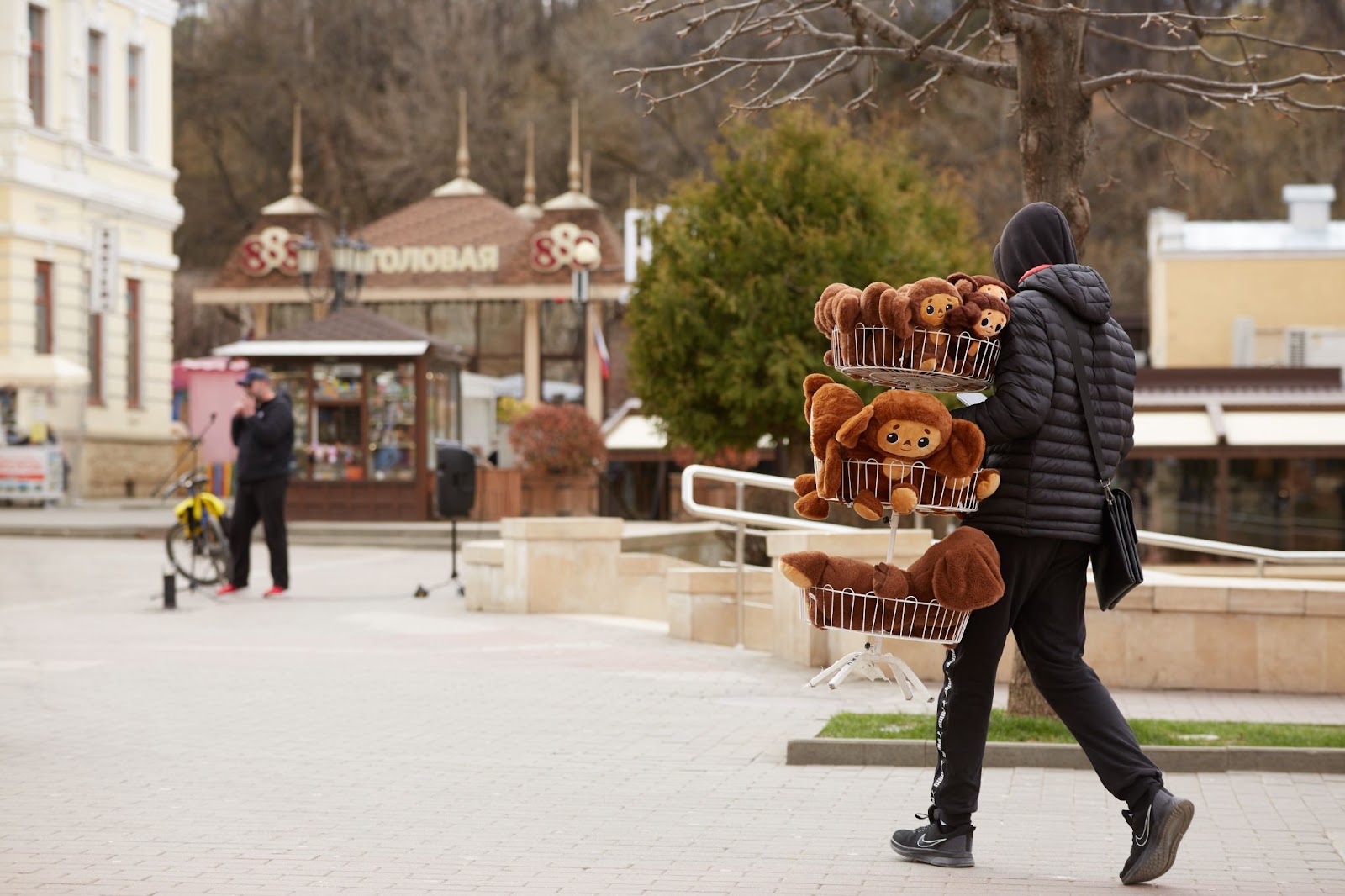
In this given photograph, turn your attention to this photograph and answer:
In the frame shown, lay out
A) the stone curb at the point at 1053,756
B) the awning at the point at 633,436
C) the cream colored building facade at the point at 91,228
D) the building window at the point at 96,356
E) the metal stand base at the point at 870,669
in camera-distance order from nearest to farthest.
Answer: the metal stand base at the point at 870,669
the stone curb at the point at 1053,756
the awning at the point at 633,436
the cream colored building facade at the point at 91,228
the building window at the point at 96,356

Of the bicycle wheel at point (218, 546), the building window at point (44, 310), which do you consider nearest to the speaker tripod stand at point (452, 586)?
the bicycle wheel at point (218, 546)

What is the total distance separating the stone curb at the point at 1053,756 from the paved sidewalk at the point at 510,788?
0.08 metres

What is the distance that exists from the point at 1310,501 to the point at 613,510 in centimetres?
1240

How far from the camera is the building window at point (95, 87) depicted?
128 feet

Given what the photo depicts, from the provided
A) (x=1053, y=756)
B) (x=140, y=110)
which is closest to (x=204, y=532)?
(x=1053, y=756)

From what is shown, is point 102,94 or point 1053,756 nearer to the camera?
point 1053,756

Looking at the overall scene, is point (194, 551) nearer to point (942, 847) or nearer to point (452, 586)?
point (452, 586)

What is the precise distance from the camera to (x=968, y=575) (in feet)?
18.0

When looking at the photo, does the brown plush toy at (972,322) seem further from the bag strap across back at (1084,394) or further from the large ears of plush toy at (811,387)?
the large ears of plush toy at (811,387)

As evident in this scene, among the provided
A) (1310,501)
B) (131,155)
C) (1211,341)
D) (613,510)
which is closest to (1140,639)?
(1310,501)

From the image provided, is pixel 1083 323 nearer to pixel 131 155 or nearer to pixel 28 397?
pixel 28 397

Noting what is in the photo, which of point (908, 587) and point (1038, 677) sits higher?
point (908, 587)

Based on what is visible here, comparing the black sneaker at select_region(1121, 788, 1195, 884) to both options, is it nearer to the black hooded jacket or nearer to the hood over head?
the black hooded jacket

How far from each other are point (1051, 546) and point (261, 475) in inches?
464
